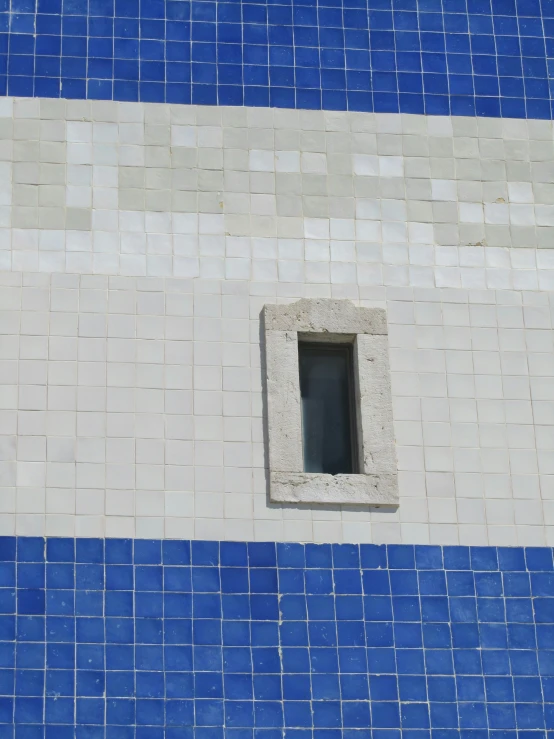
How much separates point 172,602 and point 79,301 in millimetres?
2420

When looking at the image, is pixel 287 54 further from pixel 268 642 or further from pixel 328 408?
pixel 268 642

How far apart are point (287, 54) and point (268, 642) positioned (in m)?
4.90

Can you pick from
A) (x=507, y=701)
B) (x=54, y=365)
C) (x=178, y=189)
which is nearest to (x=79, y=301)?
(x=54, y=365)

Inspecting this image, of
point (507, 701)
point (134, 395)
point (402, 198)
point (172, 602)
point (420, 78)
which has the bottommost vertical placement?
point (507, 701)

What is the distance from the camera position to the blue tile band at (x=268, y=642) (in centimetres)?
991

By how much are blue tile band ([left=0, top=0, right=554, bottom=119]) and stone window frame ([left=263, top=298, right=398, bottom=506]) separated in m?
1.93

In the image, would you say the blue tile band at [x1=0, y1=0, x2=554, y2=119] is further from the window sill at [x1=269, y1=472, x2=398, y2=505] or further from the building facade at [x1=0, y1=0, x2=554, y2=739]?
the window sill at [x1=269, y1=472, x2=398, y2=505]

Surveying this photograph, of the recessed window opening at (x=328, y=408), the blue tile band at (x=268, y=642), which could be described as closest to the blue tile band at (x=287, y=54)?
the recessed window opening at (x=328, y=408)

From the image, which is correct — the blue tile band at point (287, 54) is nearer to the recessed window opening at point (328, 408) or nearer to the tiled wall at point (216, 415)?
the tiled wall at point (216, 415)

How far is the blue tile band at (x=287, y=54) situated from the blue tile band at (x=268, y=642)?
3833 millimetres

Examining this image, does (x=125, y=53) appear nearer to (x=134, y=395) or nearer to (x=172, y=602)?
(x=134, y=395)

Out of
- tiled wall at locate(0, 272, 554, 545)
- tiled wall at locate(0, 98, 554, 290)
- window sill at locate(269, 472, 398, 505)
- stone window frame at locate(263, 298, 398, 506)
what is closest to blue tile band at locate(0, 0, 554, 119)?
tiled wall at locate(0, 98, 554, 290)

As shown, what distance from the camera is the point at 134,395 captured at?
10.8 meters

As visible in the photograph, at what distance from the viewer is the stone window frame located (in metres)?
10.6
